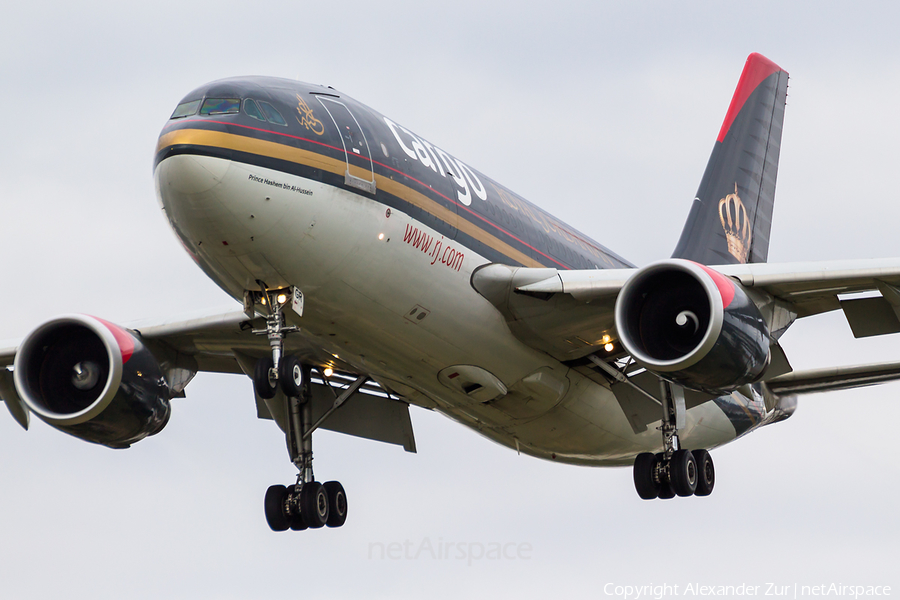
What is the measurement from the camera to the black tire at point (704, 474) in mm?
21516

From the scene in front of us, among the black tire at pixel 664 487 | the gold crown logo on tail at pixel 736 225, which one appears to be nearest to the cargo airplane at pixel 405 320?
the black tire at pixel 664 487

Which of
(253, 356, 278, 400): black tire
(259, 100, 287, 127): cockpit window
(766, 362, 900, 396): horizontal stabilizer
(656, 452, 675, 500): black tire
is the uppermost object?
(259, 100, 287, 127): cockpit window

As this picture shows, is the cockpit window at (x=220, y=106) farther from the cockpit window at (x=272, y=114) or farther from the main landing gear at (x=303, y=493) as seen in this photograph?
the main landing gear at (x=303, y=493)

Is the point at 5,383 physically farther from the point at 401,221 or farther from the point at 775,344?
the point at 775,344

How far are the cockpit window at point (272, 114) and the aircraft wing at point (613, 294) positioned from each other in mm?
4113

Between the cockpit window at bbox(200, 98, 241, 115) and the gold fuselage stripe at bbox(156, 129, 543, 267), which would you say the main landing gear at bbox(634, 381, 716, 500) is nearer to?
the gold fuselage stripe at bbox(156, 129, 543, 267)

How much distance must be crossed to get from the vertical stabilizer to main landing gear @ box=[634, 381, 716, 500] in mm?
6515

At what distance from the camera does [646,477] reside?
21.2 meters

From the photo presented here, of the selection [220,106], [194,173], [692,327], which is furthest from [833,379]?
[194,173]

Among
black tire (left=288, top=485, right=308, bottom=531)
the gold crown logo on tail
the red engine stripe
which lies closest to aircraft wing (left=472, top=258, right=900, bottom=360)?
black tire (left=288, top=485, right=308, bottom=531)

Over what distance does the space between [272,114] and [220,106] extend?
700mm

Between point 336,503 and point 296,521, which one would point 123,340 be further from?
point 336,503

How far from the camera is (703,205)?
91.1 ft

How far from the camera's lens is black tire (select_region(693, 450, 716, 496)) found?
2152 centimetres
